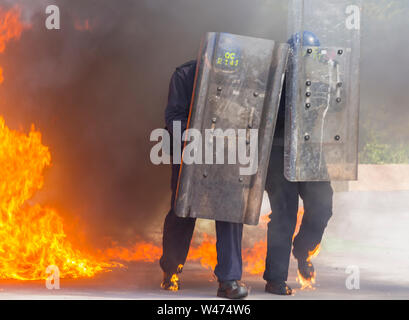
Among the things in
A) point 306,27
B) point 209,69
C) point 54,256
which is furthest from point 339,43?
point 54,256

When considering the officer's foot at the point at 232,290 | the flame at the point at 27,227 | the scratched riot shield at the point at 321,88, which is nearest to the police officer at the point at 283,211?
the scratched riot shield at the point at 321,88

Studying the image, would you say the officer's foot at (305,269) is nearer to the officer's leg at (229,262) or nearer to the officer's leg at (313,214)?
the officer's leg at (313,214)

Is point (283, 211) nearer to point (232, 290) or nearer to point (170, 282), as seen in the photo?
point (232, 290)

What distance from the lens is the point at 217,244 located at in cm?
522

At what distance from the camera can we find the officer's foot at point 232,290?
505 centimetres

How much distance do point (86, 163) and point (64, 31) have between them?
63.7 inches

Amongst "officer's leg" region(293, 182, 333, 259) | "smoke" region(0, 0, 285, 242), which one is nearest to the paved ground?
"officer's leg" region(293, 182, 333, 259)

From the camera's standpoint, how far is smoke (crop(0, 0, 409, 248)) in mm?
8750

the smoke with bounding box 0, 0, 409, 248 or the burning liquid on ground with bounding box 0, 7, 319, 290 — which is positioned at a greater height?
the smoke with bounding box 0, 0, 409, 248

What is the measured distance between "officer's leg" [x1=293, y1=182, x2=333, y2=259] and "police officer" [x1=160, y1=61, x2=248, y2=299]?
0.69m

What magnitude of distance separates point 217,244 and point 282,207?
61cm

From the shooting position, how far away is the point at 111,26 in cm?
930

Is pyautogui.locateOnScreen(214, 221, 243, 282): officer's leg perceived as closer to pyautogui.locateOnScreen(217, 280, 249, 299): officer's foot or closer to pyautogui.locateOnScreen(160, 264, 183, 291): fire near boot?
pyautogui.locateOnScreen(217, 280, 249, 299): officer's foot

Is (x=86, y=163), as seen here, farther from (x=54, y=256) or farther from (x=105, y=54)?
(x=54, y=256)
